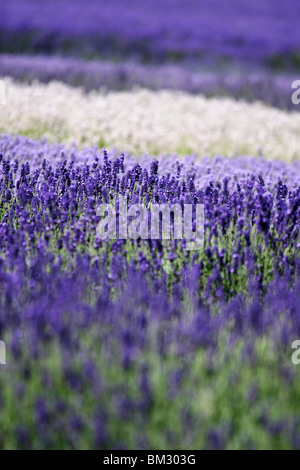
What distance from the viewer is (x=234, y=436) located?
188 centimetres

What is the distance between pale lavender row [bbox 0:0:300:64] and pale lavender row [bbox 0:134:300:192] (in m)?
7.96

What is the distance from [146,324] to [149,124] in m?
4.13

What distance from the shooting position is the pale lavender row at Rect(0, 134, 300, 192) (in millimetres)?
4102

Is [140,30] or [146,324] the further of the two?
[140,30]

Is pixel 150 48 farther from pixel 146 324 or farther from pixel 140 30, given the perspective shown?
pixel 146 324

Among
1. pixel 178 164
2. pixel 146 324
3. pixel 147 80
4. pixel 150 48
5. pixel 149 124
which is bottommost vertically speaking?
pixel 146 324

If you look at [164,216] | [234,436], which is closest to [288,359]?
[234,436]

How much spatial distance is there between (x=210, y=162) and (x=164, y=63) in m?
7.65

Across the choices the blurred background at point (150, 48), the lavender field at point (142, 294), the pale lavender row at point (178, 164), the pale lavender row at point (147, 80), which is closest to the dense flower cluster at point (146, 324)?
the lavender field at point (142, 294)

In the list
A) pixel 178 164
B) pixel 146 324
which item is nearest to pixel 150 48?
pixel 178 164

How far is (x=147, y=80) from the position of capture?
912 centimetres

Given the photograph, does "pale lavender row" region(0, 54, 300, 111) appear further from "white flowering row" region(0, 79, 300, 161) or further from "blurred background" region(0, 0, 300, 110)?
"white flowering row" region(0, 79, 300, 161)

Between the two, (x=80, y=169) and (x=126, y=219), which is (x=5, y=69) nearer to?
(x=80, y=169)
